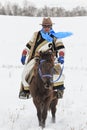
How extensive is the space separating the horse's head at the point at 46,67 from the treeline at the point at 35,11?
69.3m

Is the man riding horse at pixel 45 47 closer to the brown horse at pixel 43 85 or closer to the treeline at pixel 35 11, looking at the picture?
the brown horse at pixel 43 85

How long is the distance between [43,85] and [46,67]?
1.58ft

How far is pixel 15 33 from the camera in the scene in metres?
38.7

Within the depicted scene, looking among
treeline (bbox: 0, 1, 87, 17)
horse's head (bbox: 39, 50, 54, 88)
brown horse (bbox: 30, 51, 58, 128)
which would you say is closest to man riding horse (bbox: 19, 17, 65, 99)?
brown horse (bbox: 30, 51, 58, 128)

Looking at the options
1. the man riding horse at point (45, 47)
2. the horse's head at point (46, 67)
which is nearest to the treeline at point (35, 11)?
the man riding horse at point (45, 47)

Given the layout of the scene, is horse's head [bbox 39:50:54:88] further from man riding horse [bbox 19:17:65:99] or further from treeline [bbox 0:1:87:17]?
treeline [bbox 0:1:87:17]

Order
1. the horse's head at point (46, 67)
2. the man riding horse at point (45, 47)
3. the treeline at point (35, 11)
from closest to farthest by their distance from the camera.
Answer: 1. the horse's head at point (46, 67)
2. the man riding horse at point (45, 47)
3. the treeline at point (35, 11)

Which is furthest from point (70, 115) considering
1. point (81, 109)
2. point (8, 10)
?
point (8, 10)

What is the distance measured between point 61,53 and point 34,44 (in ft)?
1.82

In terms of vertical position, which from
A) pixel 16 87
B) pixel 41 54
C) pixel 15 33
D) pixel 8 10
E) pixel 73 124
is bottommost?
pixel 8 10

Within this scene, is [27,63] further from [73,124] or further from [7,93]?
[7,93]

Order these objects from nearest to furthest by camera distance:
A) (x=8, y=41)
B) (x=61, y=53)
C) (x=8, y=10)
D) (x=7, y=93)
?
(x=61, y=53) → (x=7, y=93) → (x=8, y=41) → (x=8, y=10)

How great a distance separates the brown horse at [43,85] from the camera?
7539 millimetres

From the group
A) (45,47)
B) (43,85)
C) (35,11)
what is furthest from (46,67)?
(35,11)
